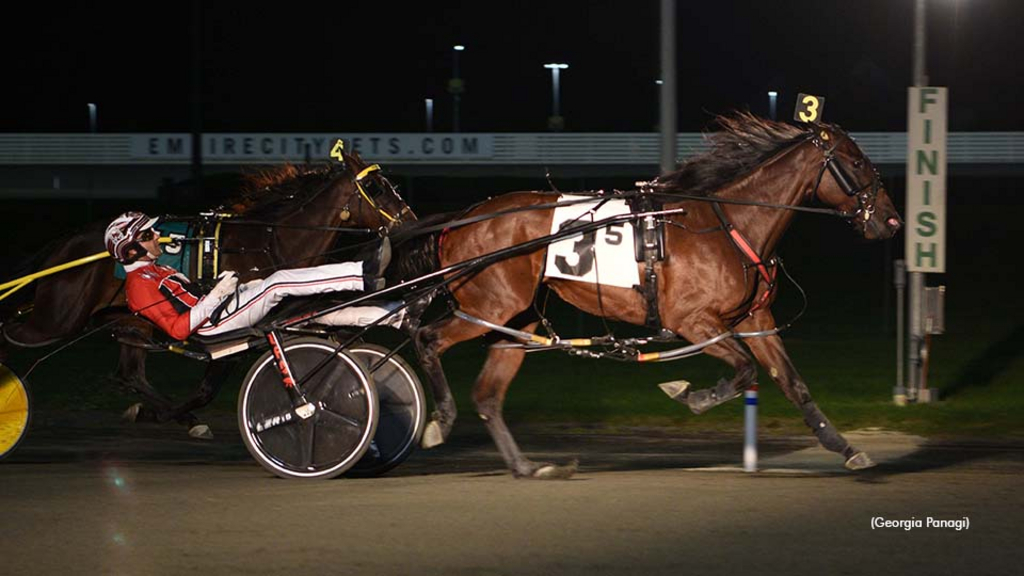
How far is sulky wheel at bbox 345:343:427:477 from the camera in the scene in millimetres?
8695

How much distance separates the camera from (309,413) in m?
8.23

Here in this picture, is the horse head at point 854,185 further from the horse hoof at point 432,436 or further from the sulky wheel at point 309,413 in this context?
the sulky wheel at point 309,413

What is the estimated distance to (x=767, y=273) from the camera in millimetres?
8844

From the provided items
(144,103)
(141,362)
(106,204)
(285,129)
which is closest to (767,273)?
(141,362)

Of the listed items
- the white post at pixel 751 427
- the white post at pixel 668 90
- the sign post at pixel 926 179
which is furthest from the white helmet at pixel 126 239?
the sign post at pixel 926 179

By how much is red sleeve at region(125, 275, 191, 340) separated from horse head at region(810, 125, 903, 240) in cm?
401

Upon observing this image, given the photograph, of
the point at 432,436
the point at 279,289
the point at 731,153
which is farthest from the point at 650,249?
the point at 279,289

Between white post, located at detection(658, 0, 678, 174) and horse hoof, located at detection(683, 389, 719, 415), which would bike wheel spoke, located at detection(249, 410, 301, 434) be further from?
white post, located at detection(658, 0, 678, 174)

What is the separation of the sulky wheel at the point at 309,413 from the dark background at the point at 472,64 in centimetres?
4406

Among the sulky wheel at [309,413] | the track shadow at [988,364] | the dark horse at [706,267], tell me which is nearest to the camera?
the sulky wheel at [309,413]

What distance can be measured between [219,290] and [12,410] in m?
1.63

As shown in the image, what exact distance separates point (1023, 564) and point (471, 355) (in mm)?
10502

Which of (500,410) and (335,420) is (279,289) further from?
(500,410)

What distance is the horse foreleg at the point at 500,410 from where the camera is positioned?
859 cm
